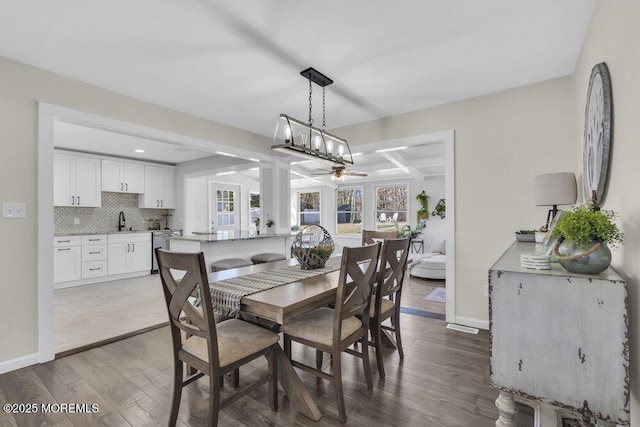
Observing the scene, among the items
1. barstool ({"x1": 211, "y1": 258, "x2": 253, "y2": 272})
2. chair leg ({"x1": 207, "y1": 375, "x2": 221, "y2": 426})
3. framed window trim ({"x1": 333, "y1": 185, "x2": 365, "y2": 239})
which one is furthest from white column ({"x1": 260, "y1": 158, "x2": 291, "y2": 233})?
framed window trim ({"x1": 333, "y1": 185, "x2": 365, "y2": 239})

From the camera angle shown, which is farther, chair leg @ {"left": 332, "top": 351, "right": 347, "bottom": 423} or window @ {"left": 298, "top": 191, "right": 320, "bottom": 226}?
window @ {"left": 298, "top": 191, "right": 320, "bottom": 226}

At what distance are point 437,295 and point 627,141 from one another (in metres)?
3.65

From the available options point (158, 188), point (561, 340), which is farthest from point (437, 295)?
point (158, 188)

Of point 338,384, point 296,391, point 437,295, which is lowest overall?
point 437,295

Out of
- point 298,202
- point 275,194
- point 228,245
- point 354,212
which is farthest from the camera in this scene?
point 298,202

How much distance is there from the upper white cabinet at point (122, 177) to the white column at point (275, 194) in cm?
296

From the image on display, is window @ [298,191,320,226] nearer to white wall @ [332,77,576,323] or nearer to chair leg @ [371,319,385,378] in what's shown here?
white wall @ [332,77,576,323]

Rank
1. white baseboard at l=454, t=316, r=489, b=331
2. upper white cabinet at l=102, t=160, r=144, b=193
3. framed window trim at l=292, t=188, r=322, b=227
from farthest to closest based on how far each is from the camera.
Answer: framed window trim at l=292, t=188, r=322, b=227
upper white cabinet at l=102, t=160, r=144, b=193
white baseboard at l=454, t=316, r=489, b=331

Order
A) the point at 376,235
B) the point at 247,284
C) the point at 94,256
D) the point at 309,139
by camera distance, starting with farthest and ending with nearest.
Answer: the point at 94,256, the point at 376,235, the point at 309,139, the point at 247,284

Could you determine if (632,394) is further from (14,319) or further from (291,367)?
(14,319)

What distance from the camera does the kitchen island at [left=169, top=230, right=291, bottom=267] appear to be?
408 cm

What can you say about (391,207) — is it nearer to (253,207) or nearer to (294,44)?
(253,207)

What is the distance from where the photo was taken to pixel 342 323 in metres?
1.97

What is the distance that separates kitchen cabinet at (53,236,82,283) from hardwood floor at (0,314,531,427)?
10.1 feet
